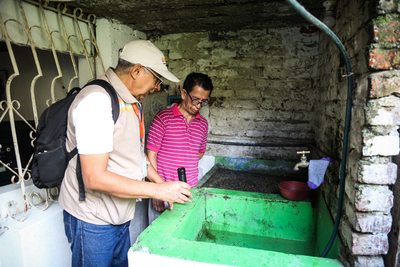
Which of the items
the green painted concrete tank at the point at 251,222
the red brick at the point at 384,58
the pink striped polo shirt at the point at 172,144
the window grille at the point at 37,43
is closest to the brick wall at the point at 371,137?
A: the red brick at the point at 384,58

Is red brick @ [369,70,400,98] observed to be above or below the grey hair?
below

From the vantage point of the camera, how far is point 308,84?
258 cm

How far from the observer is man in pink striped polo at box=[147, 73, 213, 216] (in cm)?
203

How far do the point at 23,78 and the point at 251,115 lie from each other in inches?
116

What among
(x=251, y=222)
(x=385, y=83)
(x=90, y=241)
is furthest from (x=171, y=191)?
(x=385, y=83)

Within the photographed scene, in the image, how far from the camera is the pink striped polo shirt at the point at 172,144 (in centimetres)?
206

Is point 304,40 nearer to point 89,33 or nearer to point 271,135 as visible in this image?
point 271,135

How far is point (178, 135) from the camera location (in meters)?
2.09

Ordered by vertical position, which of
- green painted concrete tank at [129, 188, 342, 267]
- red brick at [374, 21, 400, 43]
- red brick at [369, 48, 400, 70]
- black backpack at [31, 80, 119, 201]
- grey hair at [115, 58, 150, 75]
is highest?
red brick at [374, 21, 400, 43]

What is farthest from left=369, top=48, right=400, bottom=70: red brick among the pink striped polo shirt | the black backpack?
the pink striped polo shirt

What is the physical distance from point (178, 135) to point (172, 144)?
91 millimetres

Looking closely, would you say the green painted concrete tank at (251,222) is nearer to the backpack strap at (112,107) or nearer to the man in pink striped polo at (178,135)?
the man in pink striped polo at (178,135)

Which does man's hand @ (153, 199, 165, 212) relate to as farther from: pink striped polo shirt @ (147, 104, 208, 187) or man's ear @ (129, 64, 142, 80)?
man's ear @ (129, 64, 142, 80)

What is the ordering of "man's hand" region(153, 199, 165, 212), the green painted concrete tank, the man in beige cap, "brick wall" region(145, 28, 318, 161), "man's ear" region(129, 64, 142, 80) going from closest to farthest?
A: the man in beige cap → "man's ear" region(129, 64, 142, 80) → the green painted concrete tank → "man's hand" region(153, 199, 165, 212) → "brick wall" region(145, 28, 318, 161)
